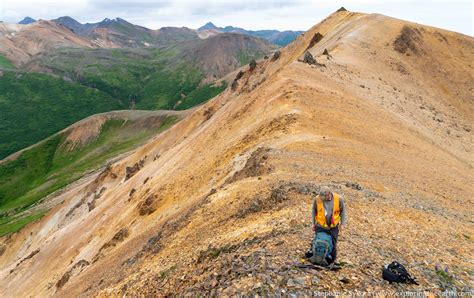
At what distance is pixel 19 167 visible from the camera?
189 metres

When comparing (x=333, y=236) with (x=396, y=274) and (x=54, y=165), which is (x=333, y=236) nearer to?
(x=396, y=274)

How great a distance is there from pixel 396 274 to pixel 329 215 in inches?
105

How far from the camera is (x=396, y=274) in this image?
39.9 feet

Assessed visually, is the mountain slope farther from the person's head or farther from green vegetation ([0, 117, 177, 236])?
the person's head

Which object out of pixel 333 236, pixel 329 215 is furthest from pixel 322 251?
pixel 329 215

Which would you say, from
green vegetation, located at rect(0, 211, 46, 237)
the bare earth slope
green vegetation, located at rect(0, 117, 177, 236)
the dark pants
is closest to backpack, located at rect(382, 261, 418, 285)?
the bare earth slope

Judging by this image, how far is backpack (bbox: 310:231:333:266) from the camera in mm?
12523

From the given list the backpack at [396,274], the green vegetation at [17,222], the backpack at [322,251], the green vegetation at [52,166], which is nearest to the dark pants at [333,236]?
the backpack at [322,251]

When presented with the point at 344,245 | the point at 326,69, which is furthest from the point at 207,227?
the point at 326,69

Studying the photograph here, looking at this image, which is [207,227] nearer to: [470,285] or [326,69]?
[470,285]

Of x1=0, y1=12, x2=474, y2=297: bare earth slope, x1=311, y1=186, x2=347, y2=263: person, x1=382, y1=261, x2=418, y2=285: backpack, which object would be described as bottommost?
x1=0, y1=12, x2=474, y2=297: bare earth slope

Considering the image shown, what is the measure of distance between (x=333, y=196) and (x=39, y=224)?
94.0m

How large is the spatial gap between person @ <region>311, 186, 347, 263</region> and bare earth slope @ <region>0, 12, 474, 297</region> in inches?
46.3

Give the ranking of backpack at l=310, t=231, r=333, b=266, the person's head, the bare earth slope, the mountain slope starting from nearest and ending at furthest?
backpack at l=310, t=231, r=333, b=266 → the person's head → the bare earth slope → the mountain slope
